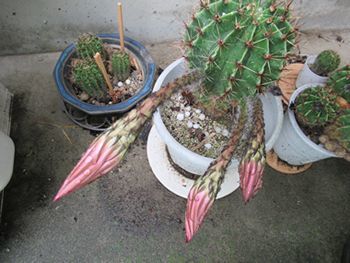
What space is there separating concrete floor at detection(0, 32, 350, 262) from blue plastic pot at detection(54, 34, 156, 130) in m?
0.24

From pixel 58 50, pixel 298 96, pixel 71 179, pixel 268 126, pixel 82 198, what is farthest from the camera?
pixel 58 50

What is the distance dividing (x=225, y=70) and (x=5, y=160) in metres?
0.89

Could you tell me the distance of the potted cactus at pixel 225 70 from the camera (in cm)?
73

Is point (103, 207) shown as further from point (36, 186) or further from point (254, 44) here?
point (254, 44)

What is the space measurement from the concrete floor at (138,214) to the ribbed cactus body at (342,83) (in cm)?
19

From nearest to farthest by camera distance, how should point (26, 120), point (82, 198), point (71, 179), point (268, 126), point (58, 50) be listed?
point (71, 179), point (268, 126), point (82, 198), point (26, 120), point (58, 50)

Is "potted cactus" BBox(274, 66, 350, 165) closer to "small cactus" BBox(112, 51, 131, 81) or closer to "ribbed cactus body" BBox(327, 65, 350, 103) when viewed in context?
"ribbed cactus body" BBox(327, 65, 350, 103)

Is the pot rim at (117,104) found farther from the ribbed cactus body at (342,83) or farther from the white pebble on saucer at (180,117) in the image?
the ribbed cactus body at (342,83)

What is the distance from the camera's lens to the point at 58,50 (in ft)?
5.38

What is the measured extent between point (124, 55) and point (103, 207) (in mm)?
644

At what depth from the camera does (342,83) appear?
1227 mm

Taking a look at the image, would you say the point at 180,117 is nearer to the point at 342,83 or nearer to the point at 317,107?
the point at 317,107

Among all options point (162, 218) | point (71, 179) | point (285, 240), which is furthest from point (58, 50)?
point (285, 240)

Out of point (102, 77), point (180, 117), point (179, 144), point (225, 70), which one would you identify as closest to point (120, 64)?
point (102, 77)
